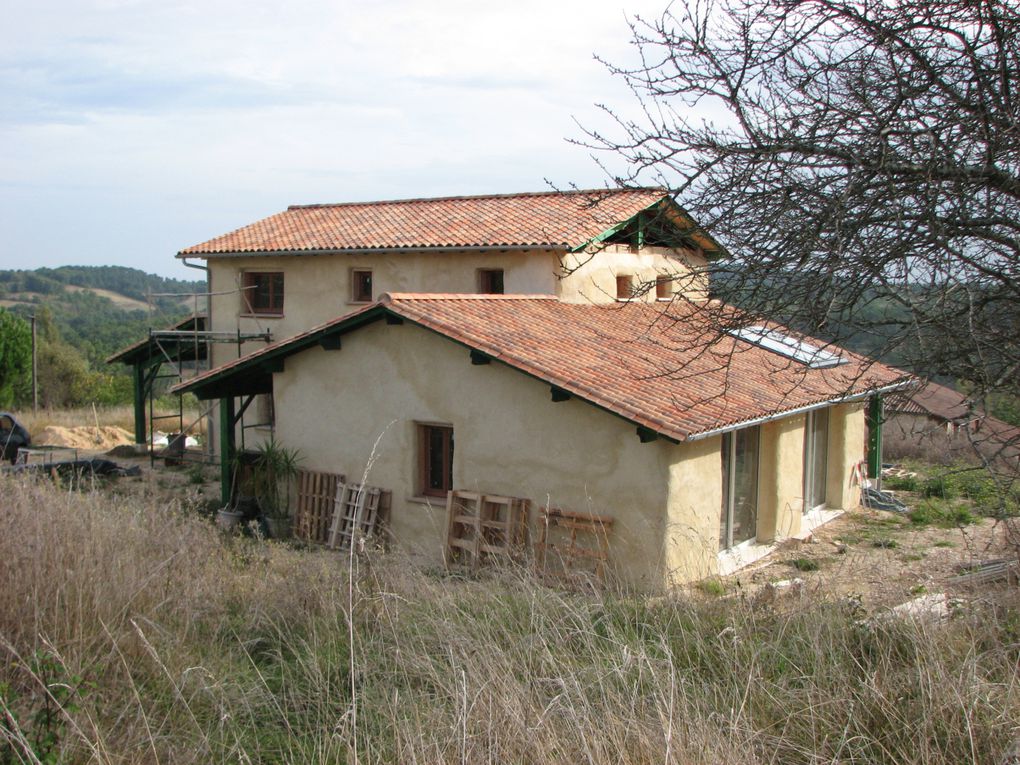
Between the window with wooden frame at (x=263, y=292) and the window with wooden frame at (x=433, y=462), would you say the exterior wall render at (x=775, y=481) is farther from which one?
the window with wooden frame at (x=263, y=292)

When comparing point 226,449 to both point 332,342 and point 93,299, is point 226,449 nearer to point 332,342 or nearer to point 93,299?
point 332,342

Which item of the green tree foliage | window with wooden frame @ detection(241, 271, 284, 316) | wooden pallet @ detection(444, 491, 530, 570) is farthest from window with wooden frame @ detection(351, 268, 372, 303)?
the green tree foliage

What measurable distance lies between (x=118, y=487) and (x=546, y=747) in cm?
1628

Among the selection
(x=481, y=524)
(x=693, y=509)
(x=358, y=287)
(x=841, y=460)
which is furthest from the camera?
(x=358, y=287)

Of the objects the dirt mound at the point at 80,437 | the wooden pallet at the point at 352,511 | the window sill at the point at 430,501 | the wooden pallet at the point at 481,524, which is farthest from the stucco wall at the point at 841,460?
the dirt mound at the point at 80,437

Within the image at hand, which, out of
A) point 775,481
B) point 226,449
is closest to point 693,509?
point 775,481

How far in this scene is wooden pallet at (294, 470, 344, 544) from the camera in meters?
14.4

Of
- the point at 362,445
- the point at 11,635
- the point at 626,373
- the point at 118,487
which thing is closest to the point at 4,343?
the point at 118,487

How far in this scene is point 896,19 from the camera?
489 centimetres

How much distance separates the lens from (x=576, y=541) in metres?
11.8

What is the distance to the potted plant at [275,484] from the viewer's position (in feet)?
48.6

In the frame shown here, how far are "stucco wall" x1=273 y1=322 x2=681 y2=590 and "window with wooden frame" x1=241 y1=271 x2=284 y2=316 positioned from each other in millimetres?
8586

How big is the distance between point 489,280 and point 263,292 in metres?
6.83

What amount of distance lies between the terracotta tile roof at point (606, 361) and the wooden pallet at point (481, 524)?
1930 millimetres
